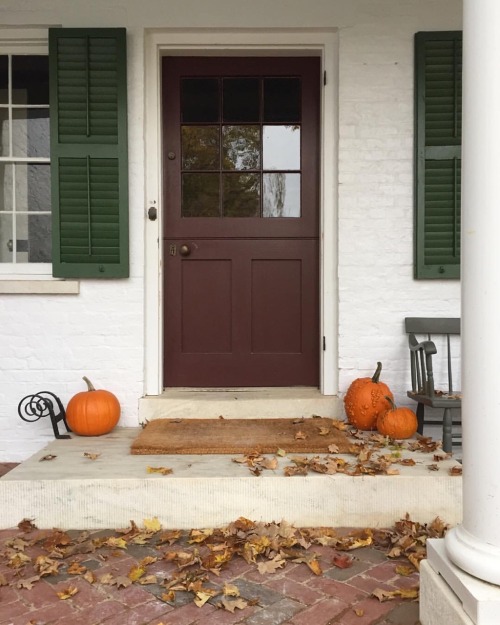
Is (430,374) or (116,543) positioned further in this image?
(430,374)

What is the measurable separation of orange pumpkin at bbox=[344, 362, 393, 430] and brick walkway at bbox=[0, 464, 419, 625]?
111cm

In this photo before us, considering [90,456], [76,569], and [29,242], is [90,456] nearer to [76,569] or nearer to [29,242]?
[76,569]

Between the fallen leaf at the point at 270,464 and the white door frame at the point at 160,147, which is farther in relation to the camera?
the white door frame at the point at 160,147

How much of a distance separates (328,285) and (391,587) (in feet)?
7.26

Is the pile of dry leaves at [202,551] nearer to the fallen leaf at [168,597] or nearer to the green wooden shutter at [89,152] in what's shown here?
the fallen leaf at [168,597]

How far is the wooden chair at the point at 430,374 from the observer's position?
3.49 meters

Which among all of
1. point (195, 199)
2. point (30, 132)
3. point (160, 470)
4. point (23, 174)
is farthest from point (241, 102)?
point (160, 470)

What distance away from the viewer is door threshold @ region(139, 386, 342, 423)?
3.90 meters

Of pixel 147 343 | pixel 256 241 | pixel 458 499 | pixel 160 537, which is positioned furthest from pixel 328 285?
pixel 160 537

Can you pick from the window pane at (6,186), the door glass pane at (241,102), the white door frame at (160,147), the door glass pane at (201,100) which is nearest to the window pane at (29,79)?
the window pane at (6,186)

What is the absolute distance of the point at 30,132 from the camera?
4160mm

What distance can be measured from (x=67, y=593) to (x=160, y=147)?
116 inches

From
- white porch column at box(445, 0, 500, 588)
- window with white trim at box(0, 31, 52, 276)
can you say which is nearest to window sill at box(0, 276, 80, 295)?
window with white trim at box(0, 31, 52, 276)

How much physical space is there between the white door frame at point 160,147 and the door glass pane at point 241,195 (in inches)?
18.9
